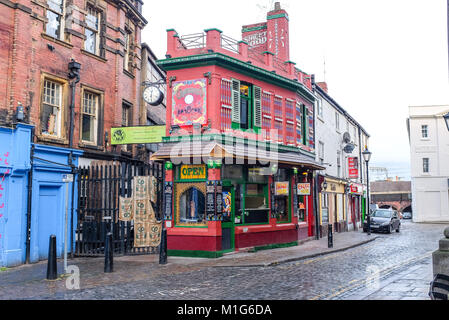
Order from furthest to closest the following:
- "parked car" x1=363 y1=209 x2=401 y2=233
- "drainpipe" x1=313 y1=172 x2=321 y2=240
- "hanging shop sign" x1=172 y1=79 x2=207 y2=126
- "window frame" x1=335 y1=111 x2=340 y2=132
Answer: "window frame" x1=335 y1=111 x2=340 y2=132 → "parked car" x1=363 y1=209 x2=401 y2=233 → "drainpipe" x1=313 y1=172 x2=321 y2=240 → "hanging shop sign" x1=172 y1=79 x2=207 y2=126

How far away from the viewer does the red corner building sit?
1521cm

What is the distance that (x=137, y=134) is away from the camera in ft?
54.1

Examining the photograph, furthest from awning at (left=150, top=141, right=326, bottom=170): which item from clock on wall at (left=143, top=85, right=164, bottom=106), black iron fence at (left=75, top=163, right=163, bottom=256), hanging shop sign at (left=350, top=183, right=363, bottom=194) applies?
hanging shop sign at (left=350, top=183, right=363, bottom=194)

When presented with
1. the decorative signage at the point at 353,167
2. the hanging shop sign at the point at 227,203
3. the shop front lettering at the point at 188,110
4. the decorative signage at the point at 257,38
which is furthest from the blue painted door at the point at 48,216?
the decorative signage at the point at 353,167

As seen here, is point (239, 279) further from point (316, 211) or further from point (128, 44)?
point (128, 44)

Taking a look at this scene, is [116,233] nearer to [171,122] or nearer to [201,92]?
[171,122]

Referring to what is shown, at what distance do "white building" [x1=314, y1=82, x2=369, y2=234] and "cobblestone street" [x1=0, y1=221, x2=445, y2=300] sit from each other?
11.0m

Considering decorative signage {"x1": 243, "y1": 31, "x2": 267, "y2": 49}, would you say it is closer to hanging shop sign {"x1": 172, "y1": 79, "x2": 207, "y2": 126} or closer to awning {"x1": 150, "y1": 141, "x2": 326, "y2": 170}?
hanging shop sign {"x1": 172, "y1": 79, "x2": 207, "y2": 126}

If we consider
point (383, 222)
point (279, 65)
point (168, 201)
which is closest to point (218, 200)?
point (168, 201)

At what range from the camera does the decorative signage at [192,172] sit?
15305 millimetres

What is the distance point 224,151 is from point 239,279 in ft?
17.2

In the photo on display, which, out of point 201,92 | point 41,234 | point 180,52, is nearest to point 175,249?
point 41,234

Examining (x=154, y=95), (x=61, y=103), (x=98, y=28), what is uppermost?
(x=98, y=28)
